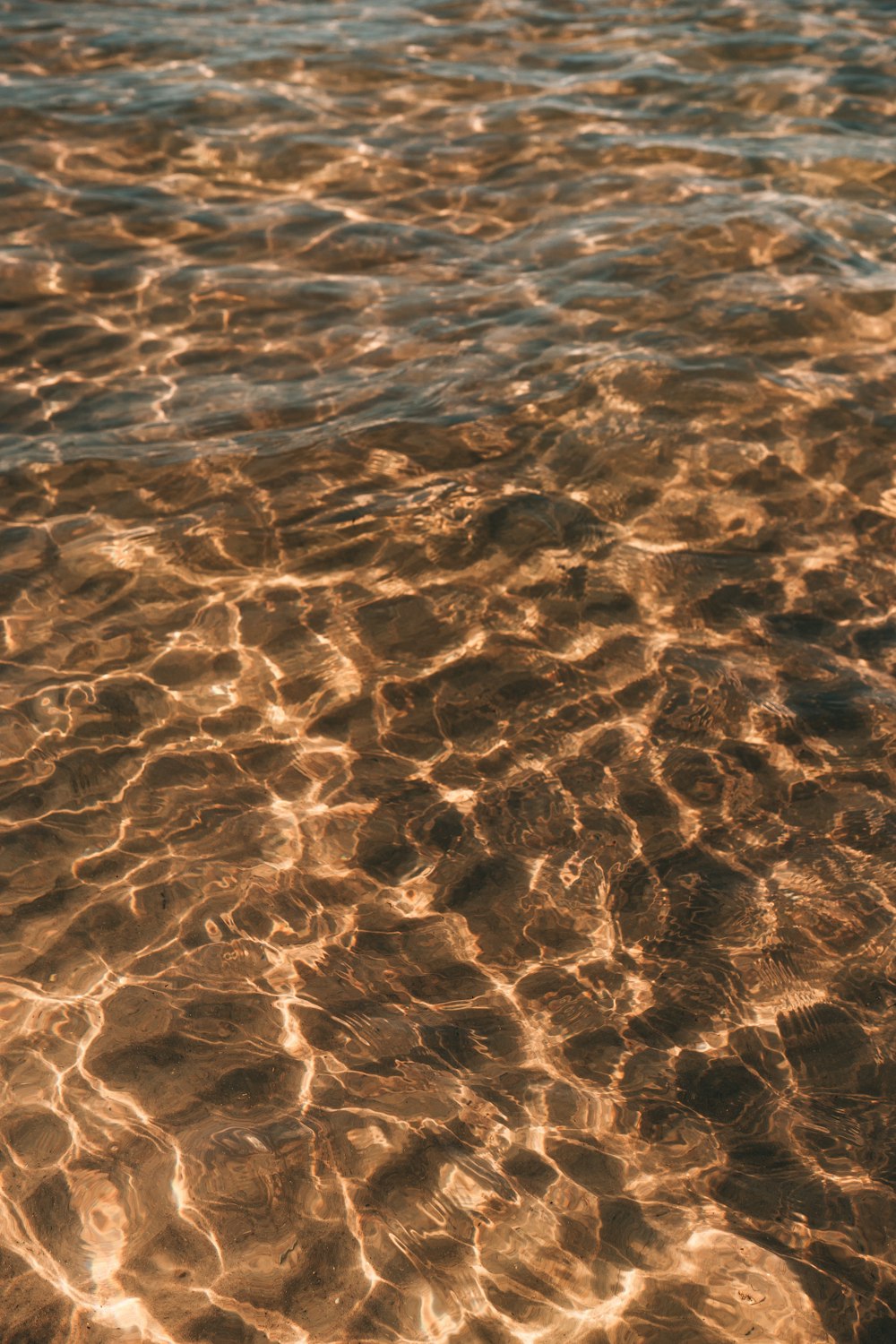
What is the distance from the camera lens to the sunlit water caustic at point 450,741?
11.3 ft

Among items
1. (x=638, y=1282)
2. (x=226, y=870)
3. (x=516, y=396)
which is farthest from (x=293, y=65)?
(x=638, y=1282)

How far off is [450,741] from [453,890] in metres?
0.73

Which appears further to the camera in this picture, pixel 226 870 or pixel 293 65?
pixel 293 65

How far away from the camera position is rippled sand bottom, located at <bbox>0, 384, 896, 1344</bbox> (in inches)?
133

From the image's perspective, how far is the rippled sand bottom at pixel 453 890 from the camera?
3373 mm

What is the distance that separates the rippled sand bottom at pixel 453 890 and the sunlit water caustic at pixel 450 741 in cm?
2

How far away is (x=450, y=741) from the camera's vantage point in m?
4.88

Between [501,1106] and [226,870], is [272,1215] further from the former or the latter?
[226,870]

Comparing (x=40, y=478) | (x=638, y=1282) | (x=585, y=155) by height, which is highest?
(x=585, y=155)

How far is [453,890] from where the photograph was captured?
170 inches

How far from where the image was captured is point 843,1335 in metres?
3.21

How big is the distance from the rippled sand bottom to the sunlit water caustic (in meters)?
0.02

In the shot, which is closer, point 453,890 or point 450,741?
point 453,890

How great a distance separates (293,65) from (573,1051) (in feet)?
29.9
